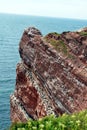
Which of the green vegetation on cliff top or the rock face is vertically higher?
the green vegetation on cliff top

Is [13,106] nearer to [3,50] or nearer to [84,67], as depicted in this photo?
[84,67]

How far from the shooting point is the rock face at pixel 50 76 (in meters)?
43.4

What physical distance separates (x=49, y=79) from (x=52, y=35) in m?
7.59

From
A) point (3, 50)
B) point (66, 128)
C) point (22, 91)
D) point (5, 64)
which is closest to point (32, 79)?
point (22, 91)

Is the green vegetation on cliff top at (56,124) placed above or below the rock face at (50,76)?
above

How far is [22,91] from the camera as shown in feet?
172

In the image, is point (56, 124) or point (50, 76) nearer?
point (56, 124)

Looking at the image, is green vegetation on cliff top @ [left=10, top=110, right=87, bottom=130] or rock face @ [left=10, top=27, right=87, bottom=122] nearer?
green vegetation on cliff top @ [left=10, top=110, right=87, bottom=130]

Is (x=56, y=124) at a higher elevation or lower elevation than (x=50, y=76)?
higher

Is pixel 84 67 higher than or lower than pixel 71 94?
higher

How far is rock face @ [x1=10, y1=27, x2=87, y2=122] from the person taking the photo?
142ft

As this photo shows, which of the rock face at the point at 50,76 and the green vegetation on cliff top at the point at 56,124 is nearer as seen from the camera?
the green vegetation on cliff top at the point at 56,124

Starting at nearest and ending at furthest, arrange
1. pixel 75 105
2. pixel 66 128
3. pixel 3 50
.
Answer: pixel 66 128 → pixel 75 105 → pixel 3 50

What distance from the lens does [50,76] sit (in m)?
46.4
